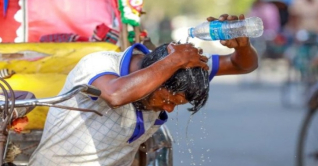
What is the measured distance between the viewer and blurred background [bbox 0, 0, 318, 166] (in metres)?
5.00

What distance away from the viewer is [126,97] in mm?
3049

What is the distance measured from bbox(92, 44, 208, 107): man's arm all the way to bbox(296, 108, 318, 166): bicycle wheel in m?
3.60

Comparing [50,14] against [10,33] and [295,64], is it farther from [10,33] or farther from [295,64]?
[295,64]

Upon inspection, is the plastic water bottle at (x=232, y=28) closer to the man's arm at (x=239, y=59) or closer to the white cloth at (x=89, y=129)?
the man's arm at (x=239, y=59)

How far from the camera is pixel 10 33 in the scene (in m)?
4.93

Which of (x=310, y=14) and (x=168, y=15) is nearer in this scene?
(x=310, y=14)

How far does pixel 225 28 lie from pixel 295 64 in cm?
893

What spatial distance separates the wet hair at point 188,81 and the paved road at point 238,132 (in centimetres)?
256

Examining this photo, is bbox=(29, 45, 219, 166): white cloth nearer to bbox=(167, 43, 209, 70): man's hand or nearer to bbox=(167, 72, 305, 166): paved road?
bbox=(167, 43, 209, 70): man's hand

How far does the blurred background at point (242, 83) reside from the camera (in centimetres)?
500

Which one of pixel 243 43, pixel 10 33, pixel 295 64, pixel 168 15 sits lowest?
pixel 168 15

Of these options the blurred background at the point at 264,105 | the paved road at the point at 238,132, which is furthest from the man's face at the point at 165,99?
the paved road at the point at 238,132

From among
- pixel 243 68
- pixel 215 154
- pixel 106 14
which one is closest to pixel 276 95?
pixel 215 154

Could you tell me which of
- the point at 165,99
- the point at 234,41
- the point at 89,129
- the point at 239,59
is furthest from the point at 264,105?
the point at 165,99
